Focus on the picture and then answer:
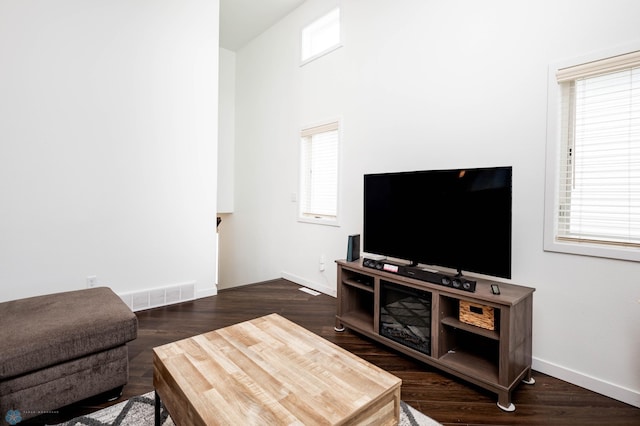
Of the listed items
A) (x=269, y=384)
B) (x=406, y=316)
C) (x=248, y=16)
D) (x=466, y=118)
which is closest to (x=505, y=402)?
(x=406, y=316)

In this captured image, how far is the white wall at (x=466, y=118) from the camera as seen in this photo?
193 cm

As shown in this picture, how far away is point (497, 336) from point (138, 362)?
2372mm

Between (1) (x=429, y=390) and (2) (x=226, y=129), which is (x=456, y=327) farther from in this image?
(2) (x=226, y=129)

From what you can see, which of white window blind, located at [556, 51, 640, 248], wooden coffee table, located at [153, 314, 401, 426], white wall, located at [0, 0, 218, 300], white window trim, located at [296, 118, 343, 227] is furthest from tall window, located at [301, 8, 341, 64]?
wooden coffee table, located at [153, 314, 401, 426]

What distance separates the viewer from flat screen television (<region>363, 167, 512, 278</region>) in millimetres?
2023

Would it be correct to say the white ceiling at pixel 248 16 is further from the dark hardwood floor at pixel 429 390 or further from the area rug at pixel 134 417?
the area rug at pixel 134 417

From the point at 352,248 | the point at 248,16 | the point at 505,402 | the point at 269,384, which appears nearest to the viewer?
the point at 269,384

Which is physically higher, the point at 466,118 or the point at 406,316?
the point at 466,118

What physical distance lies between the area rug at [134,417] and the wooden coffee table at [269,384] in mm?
209

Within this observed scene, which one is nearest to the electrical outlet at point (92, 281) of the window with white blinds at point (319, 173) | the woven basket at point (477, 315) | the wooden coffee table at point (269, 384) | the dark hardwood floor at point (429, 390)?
the dark hardwood floor at point (429, 390)

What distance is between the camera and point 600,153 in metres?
1.97

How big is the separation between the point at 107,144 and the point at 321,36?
111 inches

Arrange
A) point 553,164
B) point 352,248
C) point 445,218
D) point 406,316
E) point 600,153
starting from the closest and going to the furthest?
point 600,153, point 553,164, point 445,218, point 406,316, point 352,248

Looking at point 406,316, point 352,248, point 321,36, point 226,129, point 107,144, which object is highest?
point 321,36
